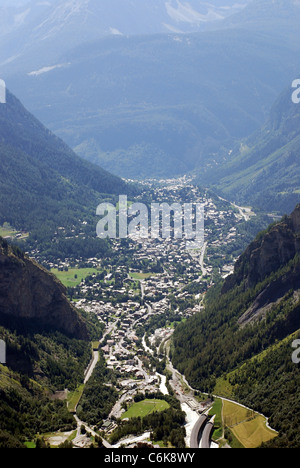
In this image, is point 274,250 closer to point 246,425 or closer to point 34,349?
point 246,425

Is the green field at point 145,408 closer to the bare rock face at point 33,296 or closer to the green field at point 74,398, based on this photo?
the green field at point 74,398

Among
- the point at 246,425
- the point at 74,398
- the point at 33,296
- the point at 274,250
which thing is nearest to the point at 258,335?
the point at 274,250

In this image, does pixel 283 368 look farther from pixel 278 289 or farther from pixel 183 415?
pixel 278 289

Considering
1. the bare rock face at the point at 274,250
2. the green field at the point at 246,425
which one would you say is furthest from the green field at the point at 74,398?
the bare rock face at the point at 274,250

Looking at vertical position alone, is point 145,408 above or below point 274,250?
below

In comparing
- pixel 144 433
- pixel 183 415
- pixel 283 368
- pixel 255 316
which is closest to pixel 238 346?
pixel 255 316

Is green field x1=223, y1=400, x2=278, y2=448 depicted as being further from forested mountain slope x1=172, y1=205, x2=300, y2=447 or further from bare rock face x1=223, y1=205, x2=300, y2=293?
bare rock face x1=223, y1=205, x2=300, y2=293
